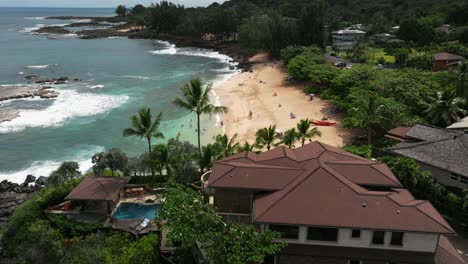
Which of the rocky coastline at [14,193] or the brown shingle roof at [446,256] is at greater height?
the brown shingle roof at [446,256]

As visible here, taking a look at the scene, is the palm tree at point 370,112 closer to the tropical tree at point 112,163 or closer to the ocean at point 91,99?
the ocean at point 91,99

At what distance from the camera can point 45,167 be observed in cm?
3894

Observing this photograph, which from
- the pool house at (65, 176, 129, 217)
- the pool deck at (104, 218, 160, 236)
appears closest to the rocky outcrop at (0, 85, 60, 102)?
the pool house at (65, 176, 129, 217)

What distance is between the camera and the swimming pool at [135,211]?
2430cm

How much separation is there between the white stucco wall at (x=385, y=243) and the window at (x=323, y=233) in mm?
174

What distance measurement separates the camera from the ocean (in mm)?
42500

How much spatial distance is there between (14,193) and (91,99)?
31168 millimetres

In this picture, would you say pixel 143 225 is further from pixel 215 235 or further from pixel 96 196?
pixel 215 235

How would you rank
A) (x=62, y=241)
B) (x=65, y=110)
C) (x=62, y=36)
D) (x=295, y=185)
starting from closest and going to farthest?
(x=295, y=185), (x=62, y=241), (x=65, y=110), (x=62, y=36)

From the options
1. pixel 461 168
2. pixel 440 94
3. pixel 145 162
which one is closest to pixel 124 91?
pixel 145 162

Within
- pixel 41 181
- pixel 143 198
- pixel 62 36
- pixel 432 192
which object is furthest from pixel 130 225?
pixel 62 36

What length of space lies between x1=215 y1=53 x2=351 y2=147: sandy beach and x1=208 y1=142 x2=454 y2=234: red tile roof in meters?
19.2

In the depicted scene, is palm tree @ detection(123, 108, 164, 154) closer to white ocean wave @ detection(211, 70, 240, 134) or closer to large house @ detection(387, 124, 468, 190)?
white ocean wave @ detection(211, 70, 240, 134)

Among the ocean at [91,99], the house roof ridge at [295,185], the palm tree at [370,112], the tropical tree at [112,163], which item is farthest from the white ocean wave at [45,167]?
the palm tree at [370,112]
